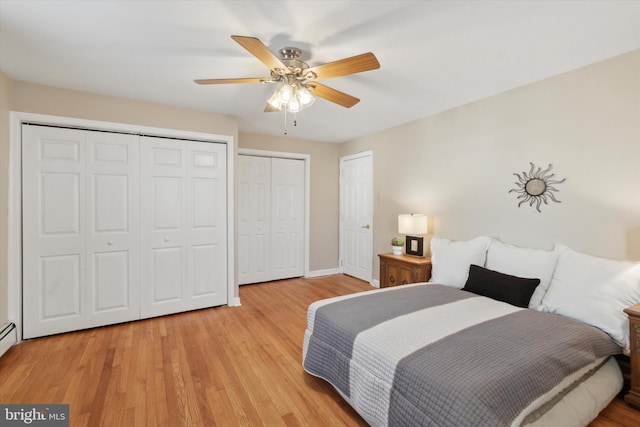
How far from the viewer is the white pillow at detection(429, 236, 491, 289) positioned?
2730 mm

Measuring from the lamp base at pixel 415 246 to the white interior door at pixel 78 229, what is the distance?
3.13 metres

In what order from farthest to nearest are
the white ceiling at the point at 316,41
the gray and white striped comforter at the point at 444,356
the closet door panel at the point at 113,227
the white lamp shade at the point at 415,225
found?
the white lamp shade at the point at 415,225 → the closet door panel at the point at 113,227 → the white ceiling at the point at 316,41 → the gray and white striped comforter at the point at 444,356

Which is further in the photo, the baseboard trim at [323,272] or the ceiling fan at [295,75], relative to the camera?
the baseboard trim at [323,272]

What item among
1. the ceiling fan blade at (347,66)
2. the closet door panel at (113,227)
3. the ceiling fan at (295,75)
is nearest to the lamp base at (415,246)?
the ceiling fan at (295,75)

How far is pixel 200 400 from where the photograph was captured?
1.89m

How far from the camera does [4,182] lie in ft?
8.19

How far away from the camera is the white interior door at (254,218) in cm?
449

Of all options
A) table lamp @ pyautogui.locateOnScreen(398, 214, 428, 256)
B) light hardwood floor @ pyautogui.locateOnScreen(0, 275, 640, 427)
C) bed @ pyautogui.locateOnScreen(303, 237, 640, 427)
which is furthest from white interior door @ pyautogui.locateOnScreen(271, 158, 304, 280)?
bed @ pyautogui.locateOnScreen(303, 237, 640, 427)

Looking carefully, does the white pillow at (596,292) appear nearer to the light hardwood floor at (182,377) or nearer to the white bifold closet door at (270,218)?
the light hardwood floor at (182,377)

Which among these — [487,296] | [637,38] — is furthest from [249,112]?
[637,38]

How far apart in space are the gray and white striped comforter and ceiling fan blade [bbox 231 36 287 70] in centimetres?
169

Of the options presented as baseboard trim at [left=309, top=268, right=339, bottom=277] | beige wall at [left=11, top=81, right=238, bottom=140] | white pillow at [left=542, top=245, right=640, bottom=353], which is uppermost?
beige wall at [left=11, top=81, right=238, bottom=140]

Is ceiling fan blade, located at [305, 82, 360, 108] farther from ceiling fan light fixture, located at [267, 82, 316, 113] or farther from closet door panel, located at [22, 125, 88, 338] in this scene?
closet door panel, located at [22, 125, 88, 338]

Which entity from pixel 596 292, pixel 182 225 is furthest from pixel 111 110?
pixel 596 292
